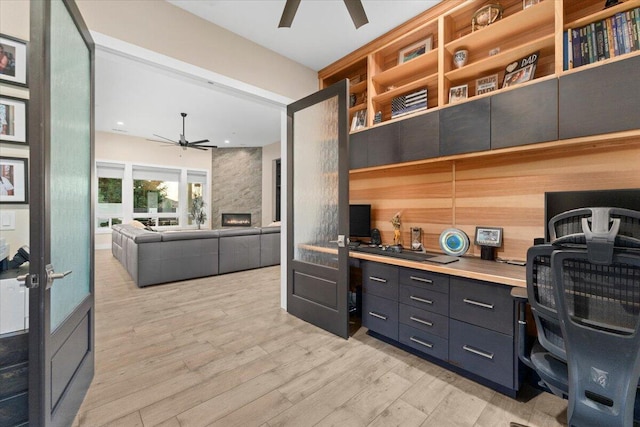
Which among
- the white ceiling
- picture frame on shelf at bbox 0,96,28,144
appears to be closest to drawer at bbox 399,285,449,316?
the white ceiling

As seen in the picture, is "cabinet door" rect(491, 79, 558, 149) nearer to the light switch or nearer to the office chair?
the office chair

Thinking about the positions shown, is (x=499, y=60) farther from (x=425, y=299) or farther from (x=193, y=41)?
(x=193, y=41)

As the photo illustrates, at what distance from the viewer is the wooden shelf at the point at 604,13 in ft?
5.03

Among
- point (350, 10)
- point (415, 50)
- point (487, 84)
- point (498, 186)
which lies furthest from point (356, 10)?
point (498, 186)

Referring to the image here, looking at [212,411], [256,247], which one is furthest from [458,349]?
[256,247]

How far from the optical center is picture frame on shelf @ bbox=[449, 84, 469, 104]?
2.29 metres

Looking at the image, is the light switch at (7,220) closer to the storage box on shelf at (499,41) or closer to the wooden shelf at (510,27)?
the storage box on shelf at (499,41)

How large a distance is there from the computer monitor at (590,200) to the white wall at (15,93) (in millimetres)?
3334

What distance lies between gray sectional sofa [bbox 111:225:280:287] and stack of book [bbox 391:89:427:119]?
11.7ft

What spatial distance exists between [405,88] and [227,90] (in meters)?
1.82

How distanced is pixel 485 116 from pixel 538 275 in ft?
4.27

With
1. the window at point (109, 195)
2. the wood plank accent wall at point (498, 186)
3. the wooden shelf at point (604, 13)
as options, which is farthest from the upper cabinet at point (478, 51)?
the window at point (109, 195)

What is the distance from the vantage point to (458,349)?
1.90 metres

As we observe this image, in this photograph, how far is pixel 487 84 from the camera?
7.32ft
